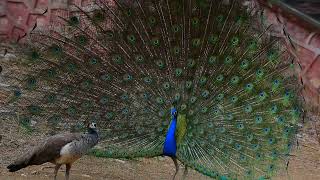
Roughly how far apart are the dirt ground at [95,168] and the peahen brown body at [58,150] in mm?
801

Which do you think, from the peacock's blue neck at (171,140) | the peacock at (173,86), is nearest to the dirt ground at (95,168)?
the peacock at (173,86)

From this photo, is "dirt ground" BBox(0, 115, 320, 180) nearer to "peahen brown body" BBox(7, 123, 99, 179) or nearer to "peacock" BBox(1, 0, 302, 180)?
"peacock" BBox(1, 0, 302, 180)

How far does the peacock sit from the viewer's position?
6.29 metres

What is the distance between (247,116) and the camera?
650 centimetres

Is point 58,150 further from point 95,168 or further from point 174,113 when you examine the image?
point 95,168

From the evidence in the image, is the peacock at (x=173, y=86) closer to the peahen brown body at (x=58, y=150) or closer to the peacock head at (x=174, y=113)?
the peacock head at (x=174, y=113)

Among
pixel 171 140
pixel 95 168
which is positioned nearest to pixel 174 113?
pixel 171 140

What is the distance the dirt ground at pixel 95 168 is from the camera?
6.70m

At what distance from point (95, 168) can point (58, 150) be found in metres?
1.47

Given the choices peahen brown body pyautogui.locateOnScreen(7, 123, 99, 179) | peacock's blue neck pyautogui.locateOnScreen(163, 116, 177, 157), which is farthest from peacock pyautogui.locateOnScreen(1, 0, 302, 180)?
peahen brown body pyautogui.locateOnScreen(7, 123, 99, 179)

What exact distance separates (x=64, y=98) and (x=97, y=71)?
336 millimetres

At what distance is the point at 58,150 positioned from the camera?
5641 mm

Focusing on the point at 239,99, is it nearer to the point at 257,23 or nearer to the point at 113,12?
the point at 257,23

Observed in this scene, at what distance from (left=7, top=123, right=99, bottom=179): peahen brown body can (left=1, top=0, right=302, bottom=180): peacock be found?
499mm
